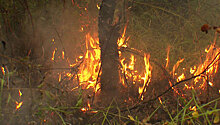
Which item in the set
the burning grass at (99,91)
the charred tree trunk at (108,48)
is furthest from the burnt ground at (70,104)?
the charred tree trunk at (108,48)

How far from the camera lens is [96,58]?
6.33 ft

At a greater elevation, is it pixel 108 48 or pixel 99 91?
pixel 108 48

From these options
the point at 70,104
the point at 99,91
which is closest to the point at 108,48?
the point at 99,91

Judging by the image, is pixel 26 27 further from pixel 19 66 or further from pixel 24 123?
pixel 24 123

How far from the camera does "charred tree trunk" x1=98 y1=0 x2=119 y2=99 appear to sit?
5.36 feet

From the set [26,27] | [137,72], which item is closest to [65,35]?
[26,27]

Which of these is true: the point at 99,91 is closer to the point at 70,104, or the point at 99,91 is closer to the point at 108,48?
the point at 70,104

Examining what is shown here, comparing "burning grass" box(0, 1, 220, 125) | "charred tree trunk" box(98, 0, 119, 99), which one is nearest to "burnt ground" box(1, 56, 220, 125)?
"burning grass" box(0, 1, 220, 125)

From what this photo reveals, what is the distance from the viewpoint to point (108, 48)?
67.5 inches

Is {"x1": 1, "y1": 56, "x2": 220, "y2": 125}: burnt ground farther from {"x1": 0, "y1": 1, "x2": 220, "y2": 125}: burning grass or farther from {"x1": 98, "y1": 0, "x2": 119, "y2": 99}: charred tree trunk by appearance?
{"x1": 98, "y1": 0, "x2": 119, "y2": 99}: charred tree trunk

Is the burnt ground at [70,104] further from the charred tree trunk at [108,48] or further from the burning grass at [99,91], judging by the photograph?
the charred tree trunk at [108,48]

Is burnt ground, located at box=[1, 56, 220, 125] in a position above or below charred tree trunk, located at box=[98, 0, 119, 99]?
below

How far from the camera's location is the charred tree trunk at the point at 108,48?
1634 mm

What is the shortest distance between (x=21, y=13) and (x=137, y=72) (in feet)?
3.94
